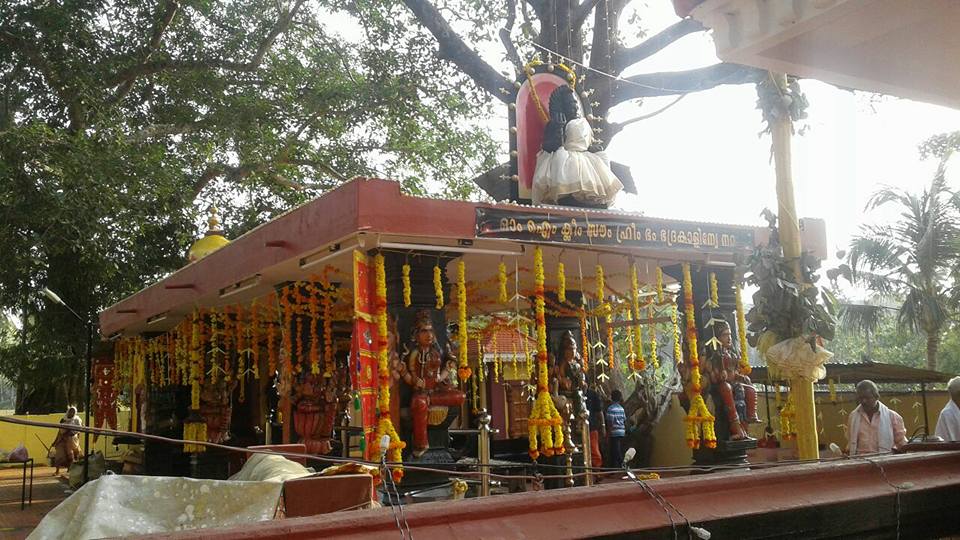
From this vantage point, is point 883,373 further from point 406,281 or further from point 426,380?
point 406,281

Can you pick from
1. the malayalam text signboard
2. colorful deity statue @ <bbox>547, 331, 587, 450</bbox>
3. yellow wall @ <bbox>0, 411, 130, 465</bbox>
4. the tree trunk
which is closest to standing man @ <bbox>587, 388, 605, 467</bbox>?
colorful deity statue @ <bbox>547, 331, 587, 450</bbox>

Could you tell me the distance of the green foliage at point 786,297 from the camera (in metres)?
5.87

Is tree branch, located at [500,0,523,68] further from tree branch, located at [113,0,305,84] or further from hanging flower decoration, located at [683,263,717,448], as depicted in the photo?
hanging flower decoration, located at [683,263,717,448]

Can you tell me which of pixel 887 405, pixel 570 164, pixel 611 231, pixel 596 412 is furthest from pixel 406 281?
pixel 887 405

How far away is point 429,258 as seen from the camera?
27.1 ft

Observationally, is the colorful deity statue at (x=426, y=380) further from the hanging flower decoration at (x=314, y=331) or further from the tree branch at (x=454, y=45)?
the tree branch at (x=454, y=45)

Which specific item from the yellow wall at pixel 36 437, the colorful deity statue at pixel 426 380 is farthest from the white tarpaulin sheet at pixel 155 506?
the yellow wall at pixel 36 437

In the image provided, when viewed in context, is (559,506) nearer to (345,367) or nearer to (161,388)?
(345,367)

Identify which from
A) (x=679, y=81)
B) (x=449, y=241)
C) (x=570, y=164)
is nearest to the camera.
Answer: (x=449, y=241)

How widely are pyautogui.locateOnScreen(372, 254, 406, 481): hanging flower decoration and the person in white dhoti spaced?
3035 mm

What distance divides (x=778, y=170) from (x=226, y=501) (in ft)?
15.1

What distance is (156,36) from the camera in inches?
649

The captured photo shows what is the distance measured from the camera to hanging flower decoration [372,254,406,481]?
7.39 metres

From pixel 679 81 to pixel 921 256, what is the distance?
282 inches
